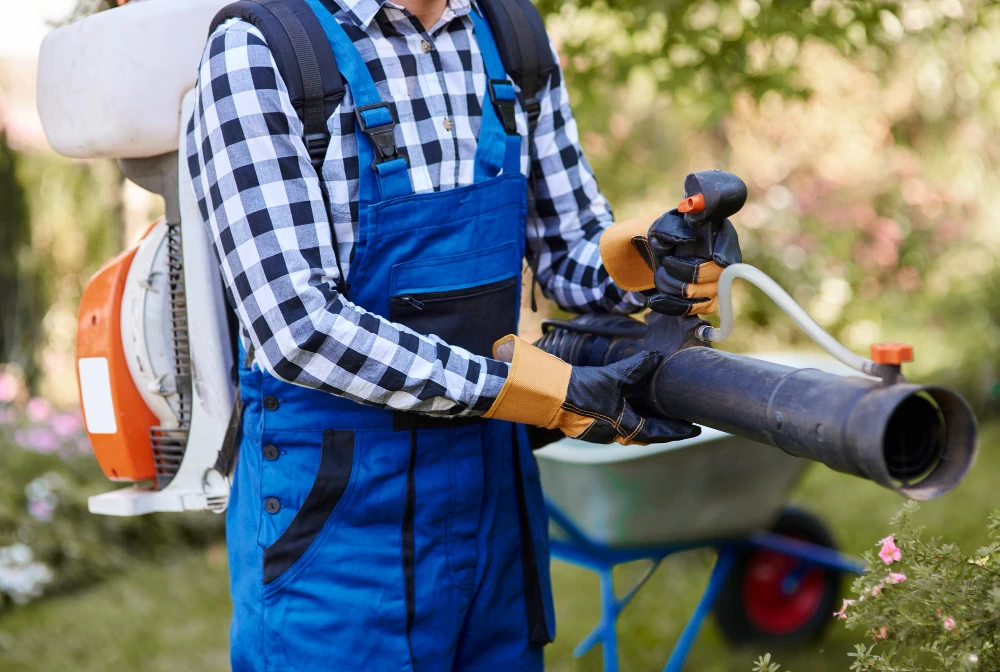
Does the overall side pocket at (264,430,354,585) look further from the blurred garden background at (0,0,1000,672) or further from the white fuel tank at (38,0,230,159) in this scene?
the blurred garden background at (0,0,1000,672)

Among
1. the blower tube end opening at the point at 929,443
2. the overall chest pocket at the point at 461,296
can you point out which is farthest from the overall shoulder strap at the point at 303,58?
the blower tube end opening at the point at 929,443

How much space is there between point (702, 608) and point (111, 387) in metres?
1.62

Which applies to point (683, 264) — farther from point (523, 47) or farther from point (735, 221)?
point (735, 221)

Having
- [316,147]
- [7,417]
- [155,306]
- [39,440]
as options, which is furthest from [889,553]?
[7,417]

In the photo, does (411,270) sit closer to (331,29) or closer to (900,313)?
(331,29)

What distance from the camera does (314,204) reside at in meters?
1.40

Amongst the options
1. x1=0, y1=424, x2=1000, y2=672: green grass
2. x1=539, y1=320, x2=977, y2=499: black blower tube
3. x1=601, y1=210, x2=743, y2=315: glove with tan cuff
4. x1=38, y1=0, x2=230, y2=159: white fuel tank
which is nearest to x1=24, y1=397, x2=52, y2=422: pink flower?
x1=0, y1=424, x2=1000, y2=672: green grass

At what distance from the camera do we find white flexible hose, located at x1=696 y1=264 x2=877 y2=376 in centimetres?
110

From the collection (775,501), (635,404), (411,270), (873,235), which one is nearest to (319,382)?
(411,270)

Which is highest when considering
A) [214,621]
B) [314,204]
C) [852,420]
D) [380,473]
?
[314,204]

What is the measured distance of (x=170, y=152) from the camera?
68.7 inches

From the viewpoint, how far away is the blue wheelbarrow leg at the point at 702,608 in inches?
98.9

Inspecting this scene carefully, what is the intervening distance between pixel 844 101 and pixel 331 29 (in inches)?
235

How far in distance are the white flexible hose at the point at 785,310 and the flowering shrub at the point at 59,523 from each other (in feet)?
10.1
